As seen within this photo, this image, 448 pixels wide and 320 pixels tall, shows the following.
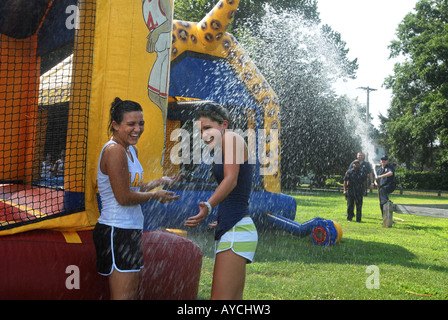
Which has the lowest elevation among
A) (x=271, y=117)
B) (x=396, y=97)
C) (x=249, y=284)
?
(x=249, y=284)

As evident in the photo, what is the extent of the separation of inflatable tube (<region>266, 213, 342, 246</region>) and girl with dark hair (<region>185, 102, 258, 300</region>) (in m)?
4.63

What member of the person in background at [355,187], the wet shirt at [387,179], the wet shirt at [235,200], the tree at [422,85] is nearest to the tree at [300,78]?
the tree at [422,85]

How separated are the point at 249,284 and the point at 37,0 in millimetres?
4166

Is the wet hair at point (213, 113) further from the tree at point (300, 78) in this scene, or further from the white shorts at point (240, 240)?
the tree at point (300, 78)

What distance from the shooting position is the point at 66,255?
3490 millimetres

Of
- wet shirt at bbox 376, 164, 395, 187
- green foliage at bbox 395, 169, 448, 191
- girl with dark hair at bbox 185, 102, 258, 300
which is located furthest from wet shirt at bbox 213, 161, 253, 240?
green foliage at bbox 395, 169, 448, 191

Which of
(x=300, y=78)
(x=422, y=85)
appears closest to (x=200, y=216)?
(x=300, y=78)

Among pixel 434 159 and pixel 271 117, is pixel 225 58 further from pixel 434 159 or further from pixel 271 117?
pixel 434 159

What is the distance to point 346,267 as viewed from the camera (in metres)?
5.89

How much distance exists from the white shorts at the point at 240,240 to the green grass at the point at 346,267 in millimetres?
1657

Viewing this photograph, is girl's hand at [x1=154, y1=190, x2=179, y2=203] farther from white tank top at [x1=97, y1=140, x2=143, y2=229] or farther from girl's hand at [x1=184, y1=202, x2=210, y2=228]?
girl's hand at [x1=184, y1=202, x2=210, y2=228]

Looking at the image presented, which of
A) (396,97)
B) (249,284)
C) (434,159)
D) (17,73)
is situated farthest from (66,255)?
(434,159)

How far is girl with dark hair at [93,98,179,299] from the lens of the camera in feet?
9.50

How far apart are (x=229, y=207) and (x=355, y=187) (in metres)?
8.82
